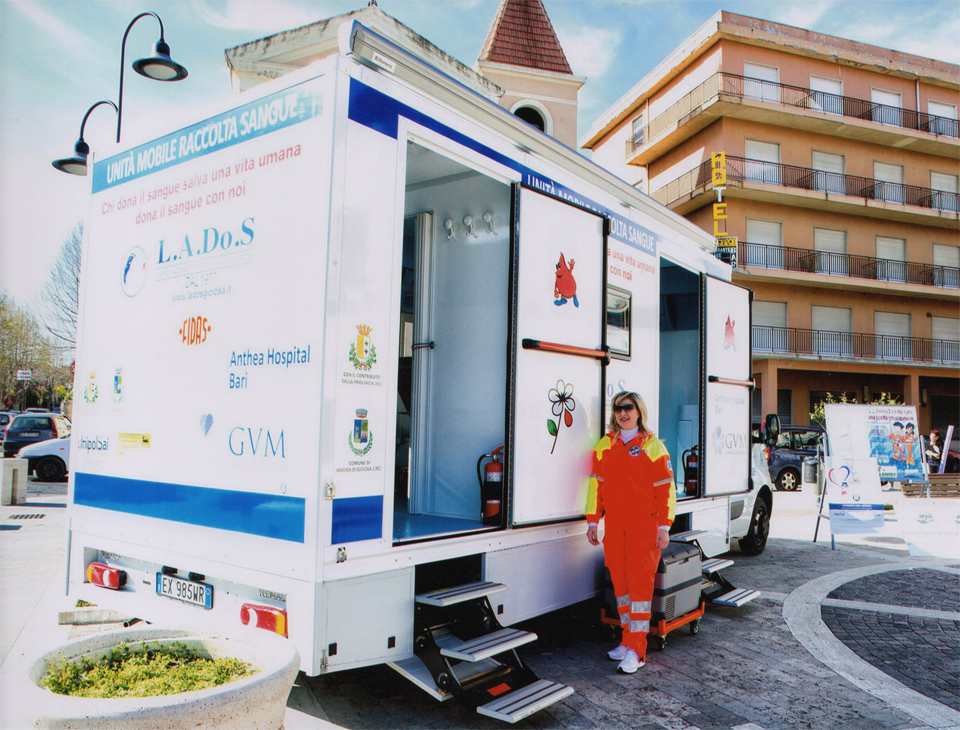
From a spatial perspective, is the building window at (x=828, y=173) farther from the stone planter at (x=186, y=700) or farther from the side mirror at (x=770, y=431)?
the stone planter at (x=186, y=700)

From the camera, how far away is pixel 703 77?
94.7 feet

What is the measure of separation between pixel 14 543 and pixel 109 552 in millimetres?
6097

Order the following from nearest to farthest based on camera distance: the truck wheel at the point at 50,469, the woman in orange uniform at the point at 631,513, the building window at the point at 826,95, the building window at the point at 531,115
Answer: the woman in orange uniform at the point at 631,513 → the truck wheel at the point at 50,469 → the building window at the point at 531,115 → the building window at the point at 826,95

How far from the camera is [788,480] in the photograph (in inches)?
757

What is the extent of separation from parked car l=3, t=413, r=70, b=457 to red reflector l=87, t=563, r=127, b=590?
15.9m

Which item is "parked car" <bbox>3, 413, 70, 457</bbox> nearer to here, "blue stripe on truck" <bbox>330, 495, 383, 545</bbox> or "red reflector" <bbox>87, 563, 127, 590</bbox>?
"red reflector" <bbox>87, 563, 127, 590</bbox>

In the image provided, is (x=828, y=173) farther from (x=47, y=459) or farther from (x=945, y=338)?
(x=47, y=459)

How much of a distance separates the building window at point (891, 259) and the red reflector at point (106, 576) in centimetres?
3253

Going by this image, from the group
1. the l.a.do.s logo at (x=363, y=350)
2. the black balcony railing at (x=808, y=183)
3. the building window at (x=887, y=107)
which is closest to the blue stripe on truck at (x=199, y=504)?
the l.a.do.s logo at (x=363, y=350)

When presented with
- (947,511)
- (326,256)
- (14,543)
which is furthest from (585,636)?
(14,543)

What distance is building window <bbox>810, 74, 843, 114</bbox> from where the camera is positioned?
96.4 feet

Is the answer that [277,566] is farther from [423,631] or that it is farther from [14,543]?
[14,543]

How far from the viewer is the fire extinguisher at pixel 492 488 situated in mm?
4285

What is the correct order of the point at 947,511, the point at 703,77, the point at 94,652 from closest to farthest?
the point at 94,652 → the point at 947,511 → the point at 703,77
